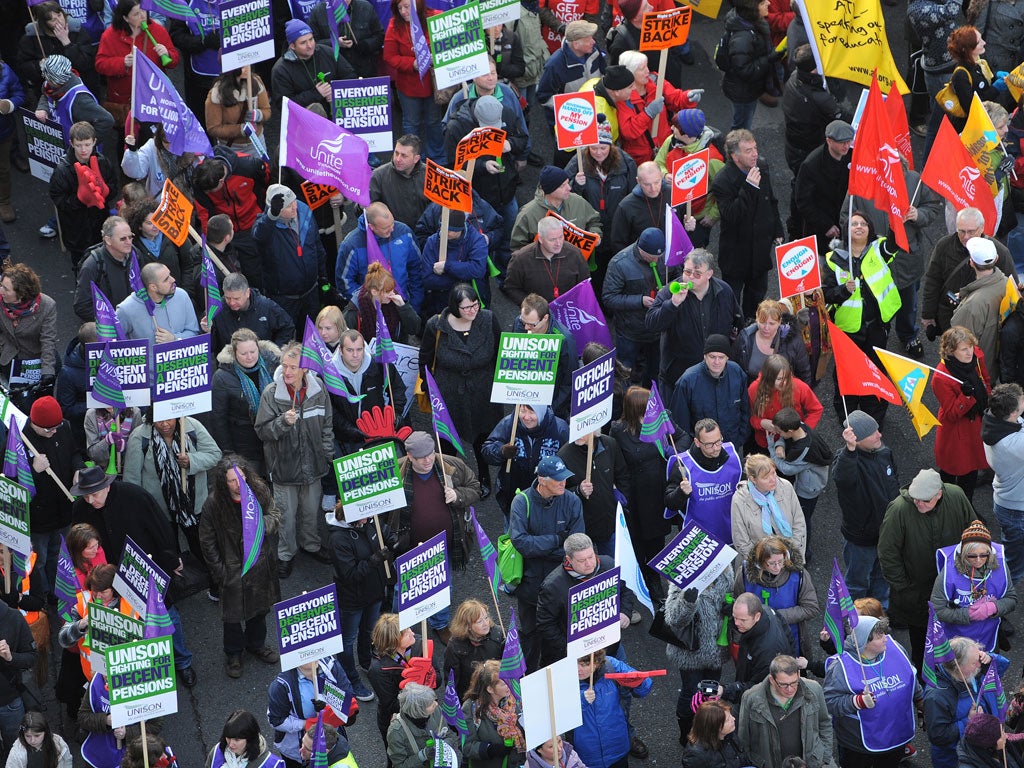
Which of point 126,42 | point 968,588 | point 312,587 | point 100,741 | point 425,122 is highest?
point 126,42

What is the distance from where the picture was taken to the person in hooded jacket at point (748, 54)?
17.3 meters

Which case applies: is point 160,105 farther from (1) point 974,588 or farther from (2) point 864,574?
(1) point 974,588

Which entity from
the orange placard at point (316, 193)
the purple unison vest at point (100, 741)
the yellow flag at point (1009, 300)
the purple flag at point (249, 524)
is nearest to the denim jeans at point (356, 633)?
the purple flag at point (249, 524)

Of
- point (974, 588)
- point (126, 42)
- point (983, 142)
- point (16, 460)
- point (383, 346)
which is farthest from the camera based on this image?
point (126, 42)

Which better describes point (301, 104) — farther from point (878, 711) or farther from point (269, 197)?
point (878, 711)

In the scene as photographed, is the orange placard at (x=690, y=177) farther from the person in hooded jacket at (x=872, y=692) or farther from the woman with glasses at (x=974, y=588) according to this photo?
the person in hooded jacket at (x=872, y=692)

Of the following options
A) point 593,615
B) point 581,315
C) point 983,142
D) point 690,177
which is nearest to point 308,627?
point 593,615

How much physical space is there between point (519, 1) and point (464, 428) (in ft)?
14.6

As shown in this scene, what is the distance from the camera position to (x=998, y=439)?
525 inches

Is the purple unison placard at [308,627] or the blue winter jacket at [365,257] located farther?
the blue winter jacket at [365,257]

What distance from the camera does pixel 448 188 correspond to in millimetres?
14633

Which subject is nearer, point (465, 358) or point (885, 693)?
point (885, 693)

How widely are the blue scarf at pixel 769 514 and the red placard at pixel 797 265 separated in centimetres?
211

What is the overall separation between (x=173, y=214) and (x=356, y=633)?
148 inches
